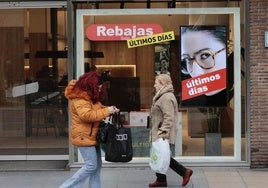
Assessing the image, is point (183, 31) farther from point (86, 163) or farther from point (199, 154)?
point (86, 163)

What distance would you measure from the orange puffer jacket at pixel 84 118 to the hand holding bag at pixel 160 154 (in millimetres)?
1161

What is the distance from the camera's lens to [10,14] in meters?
10.2

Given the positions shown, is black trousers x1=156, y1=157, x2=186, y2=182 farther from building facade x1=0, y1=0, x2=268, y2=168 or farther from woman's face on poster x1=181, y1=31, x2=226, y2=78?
woman's face on poster x1=181, y1=31, x2=226, y2=78

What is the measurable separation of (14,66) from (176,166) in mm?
4173

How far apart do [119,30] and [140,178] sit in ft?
8.53

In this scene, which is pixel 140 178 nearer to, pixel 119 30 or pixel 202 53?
pixel 202 53

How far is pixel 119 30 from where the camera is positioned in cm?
923

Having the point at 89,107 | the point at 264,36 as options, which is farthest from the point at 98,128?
the point at 264,36

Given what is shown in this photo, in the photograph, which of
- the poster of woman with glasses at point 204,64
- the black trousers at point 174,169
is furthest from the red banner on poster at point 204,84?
the black trousers at point 174,169

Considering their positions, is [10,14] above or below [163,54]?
above

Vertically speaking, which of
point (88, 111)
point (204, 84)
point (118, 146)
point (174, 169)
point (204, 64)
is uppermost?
point (204, 64)

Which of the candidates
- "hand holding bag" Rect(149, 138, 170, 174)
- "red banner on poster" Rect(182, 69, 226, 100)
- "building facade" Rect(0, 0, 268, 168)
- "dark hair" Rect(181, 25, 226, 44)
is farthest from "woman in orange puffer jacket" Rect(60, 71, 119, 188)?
"dark hair" Rect(181, 25, 226, 44)

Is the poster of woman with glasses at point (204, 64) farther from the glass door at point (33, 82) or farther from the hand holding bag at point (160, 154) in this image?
the glass door at point (33, 82)

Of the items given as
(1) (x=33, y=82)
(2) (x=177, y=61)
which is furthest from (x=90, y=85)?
(1) (x=33, y=82)
